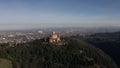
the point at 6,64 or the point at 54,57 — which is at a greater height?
the point at 6,64

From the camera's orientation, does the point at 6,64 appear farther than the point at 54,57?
No

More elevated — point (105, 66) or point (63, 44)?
point (63, 44)

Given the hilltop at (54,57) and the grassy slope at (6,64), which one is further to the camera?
the hilltop at (54,57)

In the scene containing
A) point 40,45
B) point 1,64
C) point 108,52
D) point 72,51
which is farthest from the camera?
point 108,52

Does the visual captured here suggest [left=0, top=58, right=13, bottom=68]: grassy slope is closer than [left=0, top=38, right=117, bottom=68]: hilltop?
Yes

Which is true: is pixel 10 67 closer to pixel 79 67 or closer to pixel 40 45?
pixel 79 67

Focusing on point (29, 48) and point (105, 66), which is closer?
point (105, 66)

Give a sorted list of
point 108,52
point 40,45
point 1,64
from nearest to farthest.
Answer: point 1,64 → point 40,45 → point 108,52

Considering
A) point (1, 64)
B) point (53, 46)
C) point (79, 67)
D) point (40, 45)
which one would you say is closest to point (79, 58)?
point (79, 67)

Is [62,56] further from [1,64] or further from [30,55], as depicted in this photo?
[1,64]
